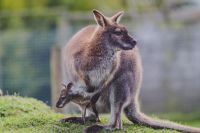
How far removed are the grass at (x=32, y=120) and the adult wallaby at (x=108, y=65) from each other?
0.34 meters

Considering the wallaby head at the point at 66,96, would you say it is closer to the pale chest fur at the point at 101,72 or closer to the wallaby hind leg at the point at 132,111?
the pale chest fur at the point at 101,72

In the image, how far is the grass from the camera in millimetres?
8281

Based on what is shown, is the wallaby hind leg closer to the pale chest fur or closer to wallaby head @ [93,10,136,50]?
Result: the pale chest fur

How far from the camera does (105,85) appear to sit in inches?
322

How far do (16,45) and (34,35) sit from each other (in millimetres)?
441

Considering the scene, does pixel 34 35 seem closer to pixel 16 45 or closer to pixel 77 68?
pixel 16 45

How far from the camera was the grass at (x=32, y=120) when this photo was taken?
828 centimetres

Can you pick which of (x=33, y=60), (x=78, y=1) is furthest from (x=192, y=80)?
(x=78, y=1)

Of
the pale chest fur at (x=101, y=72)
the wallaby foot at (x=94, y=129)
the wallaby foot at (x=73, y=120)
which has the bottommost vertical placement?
the wallaby foot at (x=94, y=129)

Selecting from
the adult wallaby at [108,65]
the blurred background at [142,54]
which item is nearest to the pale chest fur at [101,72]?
the adult wallaby at [108,65]

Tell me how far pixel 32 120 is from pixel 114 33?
138cm

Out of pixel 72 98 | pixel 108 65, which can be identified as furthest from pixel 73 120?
pixel 108 65

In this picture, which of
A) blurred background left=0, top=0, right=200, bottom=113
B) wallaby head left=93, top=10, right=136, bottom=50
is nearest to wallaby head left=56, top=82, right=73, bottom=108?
wallaby head left=93, top=10, right=136, bottom=50

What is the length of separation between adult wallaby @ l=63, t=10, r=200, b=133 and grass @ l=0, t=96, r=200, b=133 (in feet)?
1.13
